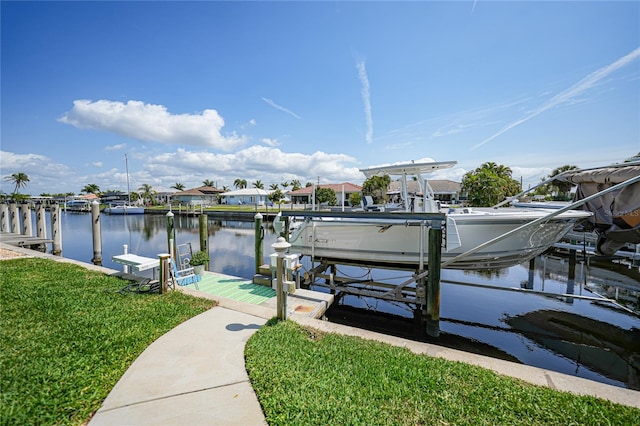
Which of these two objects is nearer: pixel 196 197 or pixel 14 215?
pixel 14 215

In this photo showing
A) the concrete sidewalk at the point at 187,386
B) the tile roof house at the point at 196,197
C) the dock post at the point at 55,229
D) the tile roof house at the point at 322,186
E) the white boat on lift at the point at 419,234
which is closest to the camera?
the concrete sidewalk at the point at 187,386

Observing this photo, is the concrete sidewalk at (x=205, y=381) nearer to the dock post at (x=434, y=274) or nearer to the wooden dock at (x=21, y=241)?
the dock post at (x=434, y=274)

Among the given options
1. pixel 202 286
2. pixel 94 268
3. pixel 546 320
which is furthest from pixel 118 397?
pixel 546 320

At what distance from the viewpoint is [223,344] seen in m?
3.86

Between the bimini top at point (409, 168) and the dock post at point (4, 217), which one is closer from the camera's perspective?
the bimini top at point (409, 168)

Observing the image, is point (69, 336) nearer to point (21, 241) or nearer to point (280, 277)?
point (280, 277)

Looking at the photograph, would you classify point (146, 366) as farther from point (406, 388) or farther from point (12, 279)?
point (12, 279)

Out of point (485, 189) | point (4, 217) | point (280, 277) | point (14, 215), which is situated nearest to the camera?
point (280, 277)

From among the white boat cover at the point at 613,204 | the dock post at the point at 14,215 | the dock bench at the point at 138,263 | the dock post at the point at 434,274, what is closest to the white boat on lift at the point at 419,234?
the dock post at the point at 434,274

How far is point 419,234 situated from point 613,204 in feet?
21.8

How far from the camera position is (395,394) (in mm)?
2871

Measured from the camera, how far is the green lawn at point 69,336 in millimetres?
2564

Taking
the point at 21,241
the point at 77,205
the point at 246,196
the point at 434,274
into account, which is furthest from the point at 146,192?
the point at 434,274

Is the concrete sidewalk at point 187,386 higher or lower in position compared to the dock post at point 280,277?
lower
